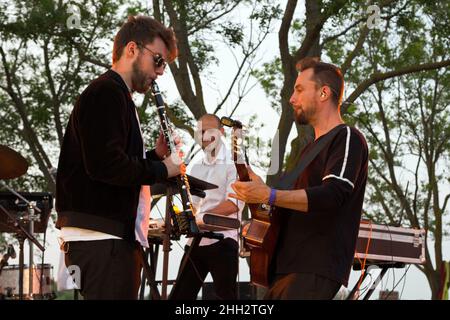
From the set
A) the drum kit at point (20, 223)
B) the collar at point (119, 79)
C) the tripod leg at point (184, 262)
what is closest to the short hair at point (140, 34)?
the collar at point (119, 79)

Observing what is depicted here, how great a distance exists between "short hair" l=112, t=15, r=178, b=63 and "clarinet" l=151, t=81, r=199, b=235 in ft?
0.94

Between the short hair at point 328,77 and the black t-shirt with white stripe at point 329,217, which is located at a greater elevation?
the short hair at point 328,77

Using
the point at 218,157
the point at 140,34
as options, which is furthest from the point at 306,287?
the point at 218,157

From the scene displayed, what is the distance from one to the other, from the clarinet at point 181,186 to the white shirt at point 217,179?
2.02 m

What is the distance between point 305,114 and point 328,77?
10.5 inches

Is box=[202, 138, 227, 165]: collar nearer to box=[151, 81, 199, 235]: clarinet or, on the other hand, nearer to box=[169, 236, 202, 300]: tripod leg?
box=[169, 236, 202, 300]: tripod leg

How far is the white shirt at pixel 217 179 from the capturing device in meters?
8.13

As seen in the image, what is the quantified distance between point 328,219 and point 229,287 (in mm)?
3279

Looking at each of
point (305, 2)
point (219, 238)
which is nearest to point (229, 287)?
point (219, 238)

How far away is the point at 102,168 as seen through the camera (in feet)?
14.8

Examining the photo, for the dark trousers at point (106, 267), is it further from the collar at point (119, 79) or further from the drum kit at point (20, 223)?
the drum kit at point (20, 223)

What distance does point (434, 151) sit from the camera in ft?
92.5

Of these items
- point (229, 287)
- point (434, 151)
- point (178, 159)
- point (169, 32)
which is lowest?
point (229, 287)

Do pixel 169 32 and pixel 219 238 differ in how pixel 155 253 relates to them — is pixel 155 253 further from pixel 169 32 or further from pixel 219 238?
pixel 169 32
